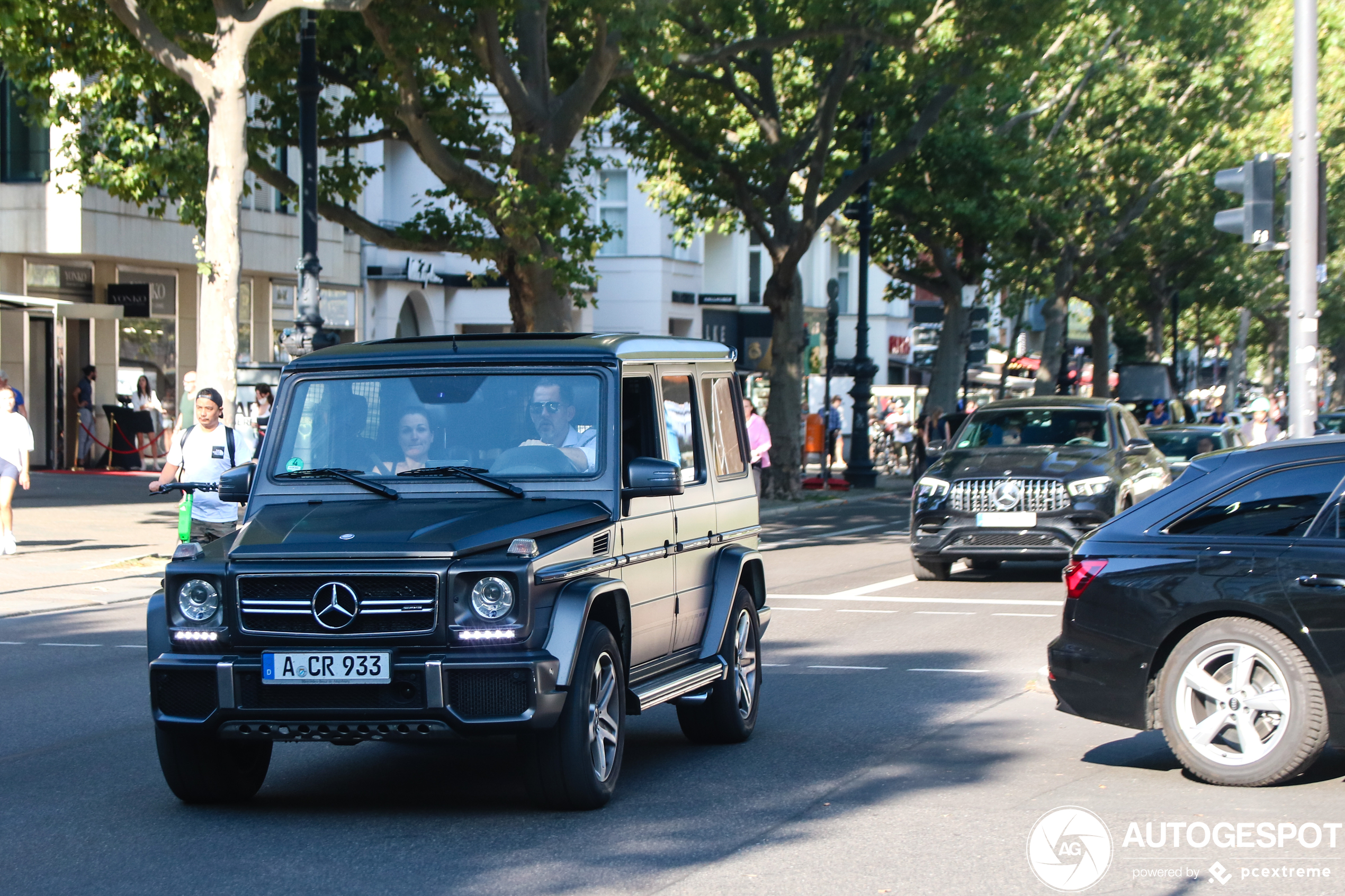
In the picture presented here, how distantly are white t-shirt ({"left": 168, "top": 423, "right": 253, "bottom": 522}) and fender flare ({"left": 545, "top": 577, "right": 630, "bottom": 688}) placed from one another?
6310 mm

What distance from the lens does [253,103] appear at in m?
31.6

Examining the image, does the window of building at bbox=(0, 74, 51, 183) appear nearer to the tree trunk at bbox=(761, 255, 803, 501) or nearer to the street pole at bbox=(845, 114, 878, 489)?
the tree trunk at bbox=(761, 255, 803, 501)

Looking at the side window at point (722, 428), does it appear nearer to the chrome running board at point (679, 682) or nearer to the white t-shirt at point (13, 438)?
the chrome running board at point (679, 682)

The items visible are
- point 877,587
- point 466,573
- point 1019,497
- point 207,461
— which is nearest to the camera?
point 466,573

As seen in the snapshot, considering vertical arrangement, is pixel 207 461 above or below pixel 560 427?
below

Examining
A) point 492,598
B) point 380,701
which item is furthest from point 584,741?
point 380,701

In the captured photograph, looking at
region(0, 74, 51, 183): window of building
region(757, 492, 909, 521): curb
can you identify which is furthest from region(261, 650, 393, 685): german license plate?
region(0, 74, 51, 183): window of building

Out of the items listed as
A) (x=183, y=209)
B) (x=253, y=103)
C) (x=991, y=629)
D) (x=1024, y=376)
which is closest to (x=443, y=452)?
(x=991, y=629)

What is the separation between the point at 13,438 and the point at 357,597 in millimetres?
13344

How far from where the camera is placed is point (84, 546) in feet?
62.4

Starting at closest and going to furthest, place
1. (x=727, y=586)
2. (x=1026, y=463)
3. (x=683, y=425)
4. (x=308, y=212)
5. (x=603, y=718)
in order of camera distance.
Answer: (x=603, y=718)
(x=683, y=425)
(x=727, y=586)
(x=1026, y=463)
(x=308, y=212)

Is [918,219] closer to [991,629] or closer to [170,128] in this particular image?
[170,128]

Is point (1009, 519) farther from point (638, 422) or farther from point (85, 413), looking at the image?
point (85, 413)

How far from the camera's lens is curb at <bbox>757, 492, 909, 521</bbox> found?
27.2 meters
